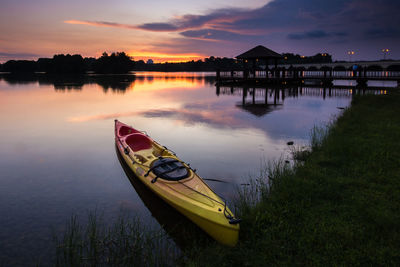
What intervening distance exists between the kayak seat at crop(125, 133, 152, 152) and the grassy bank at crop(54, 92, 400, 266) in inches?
197

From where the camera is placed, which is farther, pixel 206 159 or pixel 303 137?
pixel 303 137

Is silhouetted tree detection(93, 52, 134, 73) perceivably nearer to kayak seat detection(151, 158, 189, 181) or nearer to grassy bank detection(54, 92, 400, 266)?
kayak seat detection(151, 158, 189, 181)

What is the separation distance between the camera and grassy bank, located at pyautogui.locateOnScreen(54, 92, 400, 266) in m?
4.93

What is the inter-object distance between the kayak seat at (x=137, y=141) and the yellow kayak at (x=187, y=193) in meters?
1.11

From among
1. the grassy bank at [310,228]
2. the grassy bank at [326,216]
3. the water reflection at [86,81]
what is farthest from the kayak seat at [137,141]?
the water reflection at [86,81]

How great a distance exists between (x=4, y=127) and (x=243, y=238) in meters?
18.8

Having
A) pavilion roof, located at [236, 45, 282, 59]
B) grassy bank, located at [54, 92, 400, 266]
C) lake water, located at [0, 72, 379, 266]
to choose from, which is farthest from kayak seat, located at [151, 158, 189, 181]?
pavilion roof, located at [236, 45, 282, 59]

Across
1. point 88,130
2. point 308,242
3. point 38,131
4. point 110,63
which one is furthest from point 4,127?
point 110,63

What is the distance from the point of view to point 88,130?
674 inches

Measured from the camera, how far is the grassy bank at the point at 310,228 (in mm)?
4930

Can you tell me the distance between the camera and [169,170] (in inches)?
304

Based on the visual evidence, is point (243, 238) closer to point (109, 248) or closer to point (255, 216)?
point (255, 216)

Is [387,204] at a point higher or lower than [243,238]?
higher

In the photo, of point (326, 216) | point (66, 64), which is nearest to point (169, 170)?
point (326, 216)
